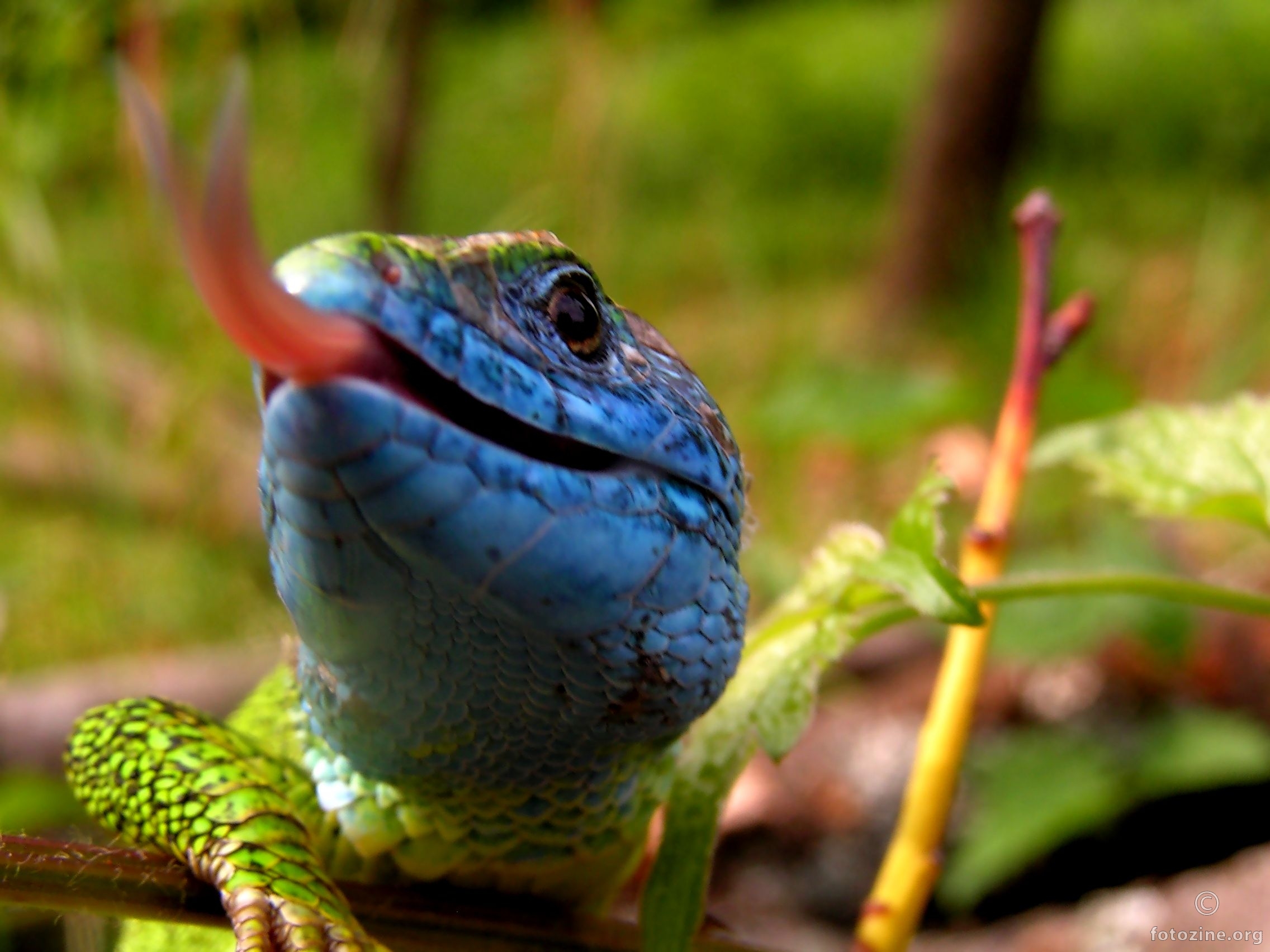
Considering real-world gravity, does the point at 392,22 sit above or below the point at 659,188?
below

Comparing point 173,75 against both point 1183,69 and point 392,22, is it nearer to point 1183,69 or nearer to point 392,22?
point 392,22

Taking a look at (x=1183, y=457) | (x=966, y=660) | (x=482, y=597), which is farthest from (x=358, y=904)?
(x=1183, y=457)

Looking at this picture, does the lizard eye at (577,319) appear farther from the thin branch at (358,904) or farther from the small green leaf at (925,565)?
the thin branch at (358,904)

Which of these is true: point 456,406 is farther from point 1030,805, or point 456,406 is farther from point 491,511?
point 1030,805

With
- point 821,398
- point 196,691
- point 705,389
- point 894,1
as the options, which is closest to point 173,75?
point 196,691

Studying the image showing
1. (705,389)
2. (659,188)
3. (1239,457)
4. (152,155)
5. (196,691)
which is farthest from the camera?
(659,188)

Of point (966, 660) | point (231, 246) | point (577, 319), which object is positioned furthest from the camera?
point (966, 660)

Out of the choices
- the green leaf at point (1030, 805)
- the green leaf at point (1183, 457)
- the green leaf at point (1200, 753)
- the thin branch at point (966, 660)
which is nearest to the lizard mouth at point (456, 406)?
the thin branch at point (966, 660)

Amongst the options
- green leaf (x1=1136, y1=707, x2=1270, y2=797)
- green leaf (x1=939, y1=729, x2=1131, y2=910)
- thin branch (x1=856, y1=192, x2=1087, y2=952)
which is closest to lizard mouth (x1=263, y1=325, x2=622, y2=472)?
thin branch (x1=856, y1=192, x2=1087, y2=952)
